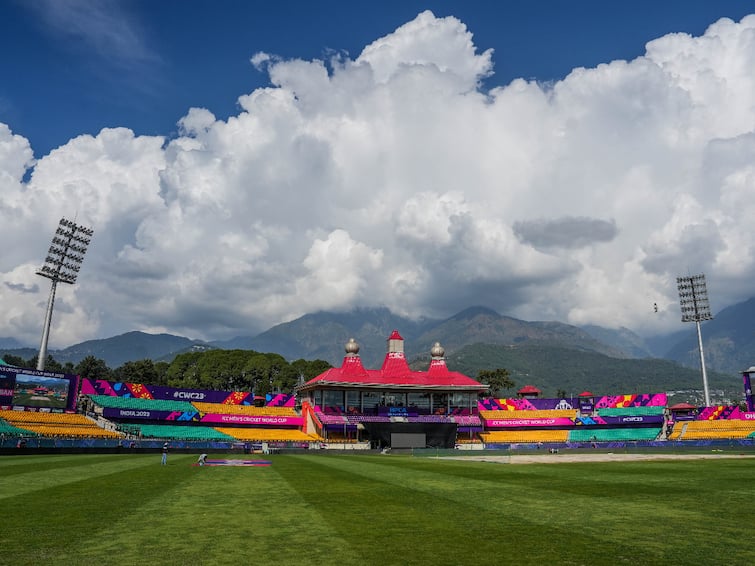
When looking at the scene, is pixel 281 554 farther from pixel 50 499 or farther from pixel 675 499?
pixel 675 499

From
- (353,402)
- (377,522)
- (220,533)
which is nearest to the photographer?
(220,533)

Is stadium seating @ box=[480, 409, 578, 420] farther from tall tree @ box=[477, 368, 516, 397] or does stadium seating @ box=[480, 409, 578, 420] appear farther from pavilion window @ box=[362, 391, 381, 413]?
A: tall tree @ box=[477, 368, 516, 397]

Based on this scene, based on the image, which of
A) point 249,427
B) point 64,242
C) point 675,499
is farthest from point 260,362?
point 675,499

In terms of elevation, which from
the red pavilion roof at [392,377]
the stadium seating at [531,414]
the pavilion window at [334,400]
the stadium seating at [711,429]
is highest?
the red pavilion roof at [392,377]

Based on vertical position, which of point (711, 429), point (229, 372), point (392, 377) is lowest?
point (711, 429)

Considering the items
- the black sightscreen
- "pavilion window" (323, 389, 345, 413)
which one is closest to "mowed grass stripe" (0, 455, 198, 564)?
the black sightscreen

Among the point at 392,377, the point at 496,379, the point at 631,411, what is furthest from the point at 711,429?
the point at 496,379

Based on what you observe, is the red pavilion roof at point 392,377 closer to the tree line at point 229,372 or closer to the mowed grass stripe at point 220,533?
the tree line at point 229,372

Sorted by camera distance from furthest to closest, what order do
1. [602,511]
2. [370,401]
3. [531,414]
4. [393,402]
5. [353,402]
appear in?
[531,414] → [393,402] → [370,401] → [353,402] → [602,511]

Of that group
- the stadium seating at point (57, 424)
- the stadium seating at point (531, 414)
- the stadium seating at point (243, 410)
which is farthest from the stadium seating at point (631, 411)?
the stadium seating at point (57, 424)

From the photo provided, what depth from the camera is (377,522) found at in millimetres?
15125

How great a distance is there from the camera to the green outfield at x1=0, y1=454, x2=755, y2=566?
11.1 meters

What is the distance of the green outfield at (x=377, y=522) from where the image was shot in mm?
11125

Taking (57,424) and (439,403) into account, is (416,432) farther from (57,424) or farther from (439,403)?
(57,424)
